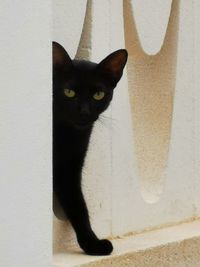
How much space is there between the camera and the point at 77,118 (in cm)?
205

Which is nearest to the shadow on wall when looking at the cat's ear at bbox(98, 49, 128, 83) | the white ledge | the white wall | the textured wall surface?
the textured wall surface

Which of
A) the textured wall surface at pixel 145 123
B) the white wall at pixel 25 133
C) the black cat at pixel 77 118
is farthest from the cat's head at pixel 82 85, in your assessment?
the white wall at pixel 25 133

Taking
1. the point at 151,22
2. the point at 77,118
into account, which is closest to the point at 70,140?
the point at 77,118

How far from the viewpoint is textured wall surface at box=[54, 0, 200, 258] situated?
226 cm

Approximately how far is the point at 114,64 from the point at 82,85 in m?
0.13

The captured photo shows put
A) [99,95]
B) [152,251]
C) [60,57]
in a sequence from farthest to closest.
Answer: [152,251] → [99,95] → [60,57]

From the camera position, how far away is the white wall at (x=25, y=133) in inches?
60.4

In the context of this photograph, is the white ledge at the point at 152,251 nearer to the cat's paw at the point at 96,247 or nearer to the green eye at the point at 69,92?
the cat's paw at the point at 96,247

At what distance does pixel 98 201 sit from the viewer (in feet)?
7.47

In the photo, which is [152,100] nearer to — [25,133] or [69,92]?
[69,92]

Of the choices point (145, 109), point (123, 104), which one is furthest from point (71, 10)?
point (145, 109)

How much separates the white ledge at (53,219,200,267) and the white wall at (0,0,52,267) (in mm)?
267

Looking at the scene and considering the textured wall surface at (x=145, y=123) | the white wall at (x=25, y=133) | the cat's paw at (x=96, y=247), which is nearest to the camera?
the white wall at (x=25, y=133)

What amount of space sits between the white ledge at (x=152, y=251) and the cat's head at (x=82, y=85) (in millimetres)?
417
